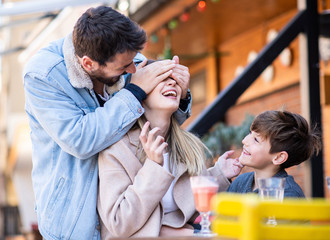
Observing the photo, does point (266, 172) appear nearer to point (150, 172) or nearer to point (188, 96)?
point (188, 96)

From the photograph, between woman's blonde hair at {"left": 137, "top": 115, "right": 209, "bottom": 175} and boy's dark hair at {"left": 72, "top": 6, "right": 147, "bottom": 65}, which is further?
woman's blonde hair at {"left": 137, "top": 115, "right": 209, "bottom": 175}

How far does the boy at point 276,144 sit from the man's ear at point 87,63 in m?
0.77

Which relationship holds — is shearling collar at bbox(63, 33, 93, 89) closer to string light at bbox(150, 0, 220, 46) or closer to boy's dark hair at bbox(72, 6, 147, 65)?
boy's dark hair at bbox(72, 6, 147, 65)

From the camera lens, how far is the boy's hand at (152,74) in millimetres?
2381

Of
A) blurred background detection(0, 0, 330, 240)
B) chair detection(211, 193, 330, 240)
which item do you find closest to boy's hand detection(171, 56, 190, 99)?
chair detection(211, 193, 330, 240)

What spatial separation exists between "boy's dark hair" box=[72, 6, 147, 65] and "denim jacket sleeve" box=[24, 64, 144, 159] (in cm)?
15

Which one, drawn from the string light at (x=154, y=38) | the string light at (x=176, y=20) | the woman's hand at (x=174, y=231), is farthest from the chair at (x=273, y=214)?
the string light at (x=154, y=38)

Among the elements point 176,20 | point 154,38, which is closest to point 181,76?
point 176,20

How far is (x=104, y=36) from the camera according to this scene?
2.28 m

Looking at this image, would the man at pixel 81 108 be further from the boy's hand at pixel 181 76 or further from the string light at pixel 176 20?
the string light at pixel 176 20

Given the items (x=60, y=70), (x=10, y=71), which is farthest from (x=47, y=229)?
(x=10, y=71)

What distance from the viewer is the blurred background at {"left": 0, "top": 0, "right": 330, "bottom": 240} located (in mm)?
4266

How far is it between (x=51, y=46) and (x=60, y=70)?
0.19m

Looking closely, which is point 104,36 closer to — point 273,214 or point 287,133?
point 287,133
